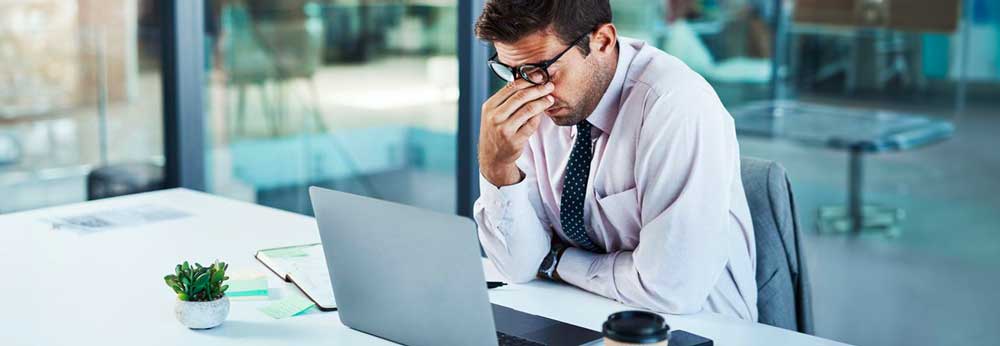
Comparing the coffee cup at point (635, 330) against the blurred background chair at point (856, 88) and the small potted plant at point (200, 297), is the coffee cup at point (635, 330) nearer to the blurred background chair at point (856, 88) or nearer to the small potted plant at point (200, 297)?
the small potted plant at point (200, 297)

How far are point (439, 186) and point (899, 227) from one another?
1923 mm

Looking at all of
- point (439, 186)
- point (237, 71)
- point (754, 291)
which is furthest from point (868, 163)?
point (754, 291)

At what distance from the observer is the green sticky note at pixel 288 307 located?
1.79 m

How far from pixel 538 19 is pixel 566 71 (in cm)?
10

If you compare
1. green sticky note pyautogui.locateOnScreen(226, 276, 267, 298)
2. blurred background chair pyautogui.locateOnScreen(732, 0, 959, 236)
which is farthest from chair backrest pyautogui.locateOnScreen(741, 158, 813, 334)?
blurred background chair pyautogui.locateOnScreen(732, 0, 959, 236)

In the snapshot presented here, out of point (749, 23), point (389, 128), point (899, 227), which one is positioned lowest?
point (899, 227)

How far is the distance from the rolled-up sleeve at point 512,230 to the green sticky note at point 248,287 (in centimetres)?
39

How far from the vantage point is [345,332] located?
5.59ft

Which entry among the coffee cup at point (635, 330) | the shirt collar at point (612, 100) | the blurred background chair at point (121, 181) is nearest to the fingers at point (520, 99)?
the shirt collar at point (612, 100)

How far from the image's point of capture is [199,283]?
5.58 ft

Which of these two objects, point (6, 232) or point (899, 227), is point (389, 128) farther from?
point (6, 232)

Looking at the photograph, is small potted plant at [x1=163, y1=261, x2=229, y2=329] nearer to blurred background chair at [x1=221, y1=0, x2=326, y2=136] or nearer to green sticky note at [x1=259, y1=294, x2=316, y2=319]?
green sticky note at [x1=259, y1=294, x2=316, y2=319]

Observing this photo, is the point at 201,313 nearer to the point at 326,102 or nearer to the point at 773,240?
the point at 773,240

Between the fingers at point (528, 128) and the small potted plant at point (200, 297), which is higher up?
the fingers at point (528, 128)
